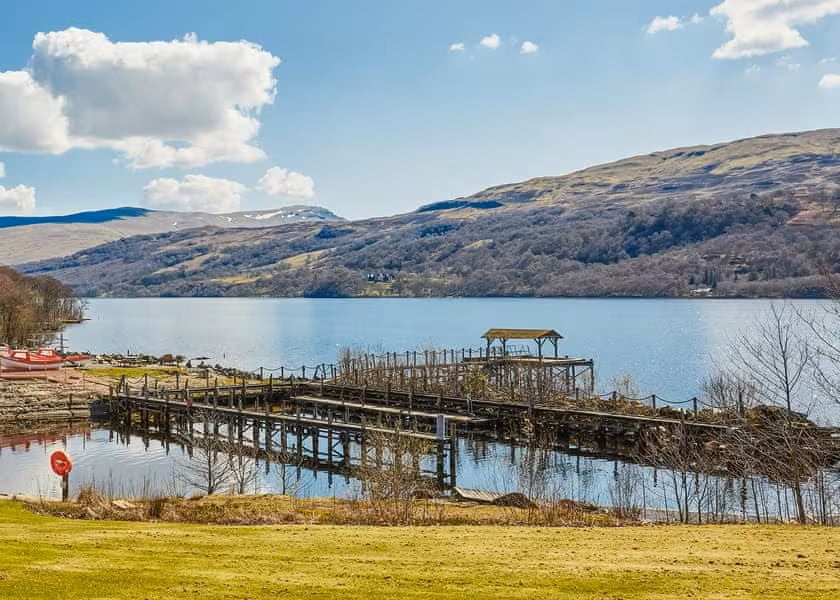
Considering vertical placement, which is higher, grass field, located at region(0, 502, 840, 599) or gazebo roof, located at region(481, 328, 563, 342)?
gazebo roof, located at region(481, 328, 563, 342)

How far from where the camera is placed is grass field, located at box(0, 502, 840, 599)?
1331cm

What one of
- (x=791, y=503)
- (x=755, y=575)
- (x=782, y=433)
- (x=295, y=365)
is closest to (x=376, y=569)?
(x=755, y=575)

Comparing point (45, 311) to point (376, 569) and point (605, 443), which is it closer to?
point (605, 443)

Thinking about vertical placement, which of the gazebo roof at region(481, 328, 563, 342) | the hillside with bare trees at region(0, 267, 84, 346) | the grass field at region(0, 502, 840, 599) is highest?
the hillside with bare trees at region(0, 267, 84, 346)

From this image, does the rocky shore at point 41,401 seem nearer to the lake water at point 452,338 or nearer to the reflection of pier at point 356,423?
the reflection of pier at point 356,423

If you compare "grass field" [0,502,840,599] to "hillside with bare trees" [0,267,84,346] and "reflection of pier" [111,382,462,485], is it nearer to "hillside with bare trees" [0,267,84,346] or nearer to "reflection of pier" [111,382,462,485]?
"reflection of pier" [111,382,462,485]

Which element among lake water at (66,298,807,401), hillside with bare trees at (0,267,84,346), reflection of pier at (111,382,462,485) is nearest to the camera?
reflection of pier at (111,382,462,485)

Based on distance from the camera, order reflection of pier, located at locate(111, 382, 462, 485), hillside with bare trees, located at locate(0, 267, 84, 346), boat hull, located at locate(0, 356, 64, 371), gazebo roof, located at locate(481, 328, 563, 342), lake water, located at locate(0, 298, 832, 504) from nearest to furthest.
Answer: reflection of pier, located at locate(111, 382, 462, 485) → lake water, located at locate(0, 298, 832, 504) → gazebo roof, located at locate(481, 328, 563, 342) → boat hull, located at locate(0, 356, 64, 371) → hillside with bare trees, located at locate(0, 267, 84, 346)

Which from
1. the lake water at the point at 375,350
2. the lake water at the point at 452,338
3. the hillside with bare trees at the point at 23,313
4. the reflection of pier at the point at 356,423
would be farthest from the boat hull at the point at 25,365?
the lake water at the point at 452,338

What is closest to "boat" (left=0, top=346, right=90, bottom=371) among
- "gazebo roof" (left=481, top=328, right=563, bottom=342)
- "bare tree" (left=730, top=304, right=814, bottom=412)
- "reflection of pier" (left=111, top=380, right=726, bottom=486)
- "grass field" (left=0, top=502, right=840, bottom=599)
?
"reflection of pier" (left=111, top=380, right=726, bottom=486)

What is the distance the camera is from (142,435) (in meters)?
55.8

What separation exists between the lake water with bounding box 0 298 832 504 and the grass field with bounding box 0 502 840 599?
41.1ft

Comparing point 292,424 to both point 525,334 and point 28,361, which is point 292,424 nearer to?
point 525,334

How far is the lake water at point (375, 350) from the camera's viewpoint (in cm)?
4125
